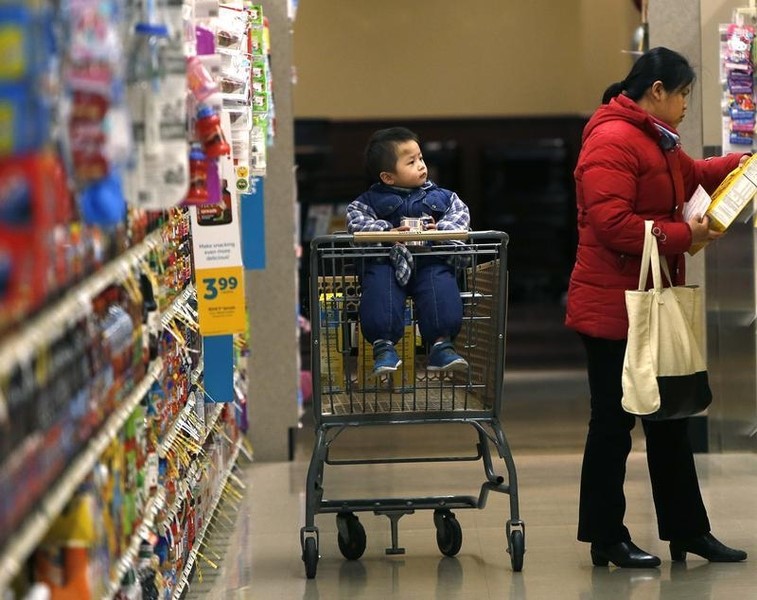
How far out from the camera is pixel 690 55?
7.18 m

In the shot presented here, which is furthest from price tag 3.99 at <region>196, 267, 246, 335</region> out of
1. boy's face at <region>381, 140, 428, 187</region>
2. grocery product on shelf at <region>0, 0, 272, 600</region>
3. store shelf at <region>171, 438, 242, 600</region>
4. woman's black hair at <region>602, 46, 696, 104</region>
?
woman's black hair at <region>602, 46, 696, 104</region>

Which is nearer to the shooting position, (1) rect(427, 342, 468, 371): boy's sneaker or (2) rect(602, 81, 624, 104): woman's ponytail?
(1) rect(427, 342, 468, 371): boy's sneaker

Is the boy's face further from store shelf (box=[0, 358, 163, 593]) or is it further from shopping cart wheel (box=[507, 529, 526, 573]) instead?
store shelf (box=[0, 358, 163, 593])

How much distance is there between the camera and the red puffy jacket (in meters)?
4.85

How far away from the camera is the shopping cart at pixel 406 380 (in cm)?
499

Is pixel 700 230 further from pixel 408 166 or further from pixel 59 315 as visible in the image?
pixel 59 315

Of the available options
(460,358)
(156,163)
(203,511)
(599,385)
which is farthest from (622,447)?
(156,163)

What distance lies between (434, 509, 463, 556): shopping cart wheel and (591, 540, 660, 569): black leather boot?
1.69 ft

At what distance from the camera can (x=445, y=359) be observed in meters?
4.99

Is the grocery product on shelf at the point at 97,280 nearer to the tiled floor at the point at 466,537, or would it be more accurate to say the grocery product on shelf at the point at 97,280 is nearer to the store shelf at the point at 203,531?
the store shelf at the point at 203,531

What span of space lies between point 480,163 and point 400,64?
5.09 ft

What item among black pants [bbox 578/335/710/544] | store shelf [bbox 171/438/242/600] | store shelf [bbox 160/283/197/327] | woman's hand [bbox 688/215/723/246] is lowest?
store shelf [bbox 171/438/242/600]

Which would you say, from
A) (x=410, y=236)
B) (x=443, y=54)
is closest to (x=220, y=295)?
(x=410, y=236)

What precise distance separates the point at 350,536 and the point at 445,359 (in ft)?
2.73
